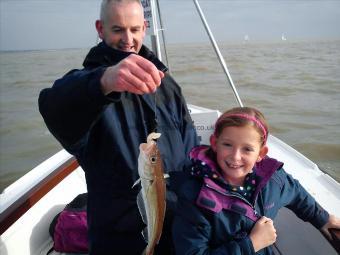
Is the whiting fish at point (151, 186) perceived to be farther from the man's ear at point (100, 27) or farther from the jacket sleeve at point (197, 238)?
the man's ear at point (100, 27)

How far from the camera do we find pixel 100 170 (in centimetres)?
217

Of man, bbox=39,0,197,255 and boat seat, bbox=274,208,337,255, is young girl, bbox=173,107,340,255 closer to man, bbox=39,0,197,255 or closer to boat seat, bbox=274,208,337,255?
man, bbox=39,0,197,255

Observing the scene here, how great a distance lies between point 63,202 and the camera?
3.79 meters

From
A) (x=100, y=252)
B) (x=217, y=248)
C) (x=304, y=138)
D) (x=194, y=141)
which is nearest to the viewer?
(x=217, y=248)

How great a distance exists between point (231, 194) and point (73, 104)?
1.02m

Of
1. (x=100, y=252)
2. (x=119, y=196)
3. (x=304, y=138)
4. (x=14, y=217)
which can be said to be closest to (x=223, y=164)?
(x=119, y=196)

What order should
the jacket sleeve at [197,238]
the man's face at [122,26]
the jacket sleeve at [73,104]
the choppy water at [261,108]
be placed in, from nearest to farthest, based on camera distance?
1. the jacket sleeve at [73,104]
2. the jacket sleeve at [197,238]
3. the man's face at [122,26]
4. the choppy water at [261,108]

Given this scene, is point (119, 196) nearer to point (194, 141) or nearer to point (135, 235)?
point (135, 235)

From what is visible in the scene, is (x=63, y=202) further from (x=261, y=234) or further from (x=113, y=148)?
(x=261, y=234)

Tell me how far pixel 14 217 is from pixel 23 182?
1.00 meters

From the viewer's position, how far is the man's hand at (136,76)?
1.50 meters

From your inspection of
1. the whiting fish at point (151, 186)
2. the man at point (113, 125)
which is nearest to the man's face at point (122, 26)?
the man at point (113, 125)

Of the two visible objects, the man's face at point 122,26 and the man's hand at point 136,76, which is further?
the man's face at point 122,26

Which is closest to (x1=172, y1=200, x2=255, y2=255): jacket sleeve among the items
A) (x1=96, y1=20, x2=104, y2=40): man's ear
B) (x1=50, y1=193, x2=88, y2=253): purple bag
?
(x1=96, y1=20, x2=104, y2=40): man's ear
